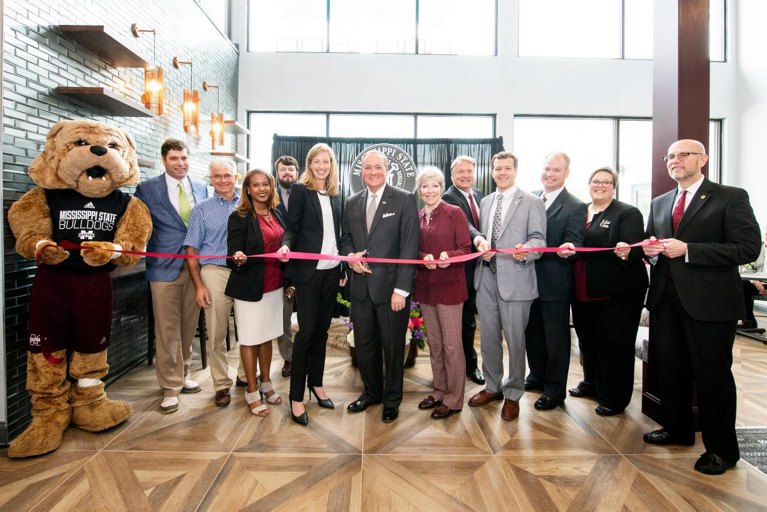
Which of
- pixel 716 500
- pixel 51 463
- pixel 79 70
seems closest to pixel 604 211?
pixel 716 500

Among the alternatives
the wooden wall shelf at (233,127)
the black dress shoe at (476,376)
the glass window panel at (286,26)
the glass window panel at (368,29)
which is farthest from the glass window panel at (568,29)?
the black dress shoe at (476,376)

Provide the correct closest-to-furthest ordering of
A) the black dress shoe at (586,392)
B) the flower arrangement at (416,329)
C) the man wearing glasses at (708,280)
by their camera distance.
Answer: the man wearing glasses at (708,280), the black dress shoe at (586,392), the flower arrangement at (416,329)

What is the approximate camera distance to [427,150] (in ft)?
22.7

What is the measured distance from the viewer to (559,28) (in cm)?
707

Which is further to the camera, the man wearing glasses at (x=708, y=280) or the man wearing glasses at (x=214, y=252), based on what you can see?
the man wearing glasses at (x=214, y=252)

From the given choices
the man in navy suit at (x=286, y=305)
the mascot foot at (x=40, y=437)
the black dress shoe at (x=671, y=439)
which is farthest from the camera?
the man in navy suit at (x=286, y=305)

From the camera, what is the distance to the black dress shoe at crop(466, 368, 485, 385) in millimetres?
3492

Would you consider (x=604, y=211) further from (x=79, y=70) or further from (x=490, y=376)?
(x=79, y=70)

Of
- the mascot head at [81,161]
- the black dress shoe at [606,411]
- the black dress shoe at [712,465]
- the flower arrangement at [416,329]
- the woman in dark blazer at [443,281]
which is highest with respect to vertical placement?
the mascot head at [81,161]

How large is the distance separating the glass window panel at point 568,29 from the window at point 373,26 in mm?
589

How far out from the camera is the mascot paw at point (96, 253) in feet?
7.82

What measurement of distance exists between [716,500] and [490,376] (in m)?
1.31

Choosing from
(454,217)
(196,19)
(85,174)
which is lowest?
(454,217)

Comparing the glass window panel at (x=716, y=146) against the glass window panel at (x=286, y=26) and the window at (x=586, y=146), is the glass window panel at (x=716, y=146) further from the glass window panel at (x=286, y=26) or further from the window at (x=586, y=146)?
the glass window panel at (x=286, y=26)
